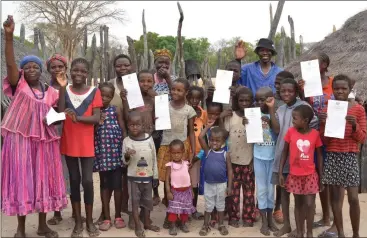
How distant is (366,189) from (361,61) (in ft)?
8.15

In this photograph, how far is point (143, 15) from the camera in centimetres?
1242

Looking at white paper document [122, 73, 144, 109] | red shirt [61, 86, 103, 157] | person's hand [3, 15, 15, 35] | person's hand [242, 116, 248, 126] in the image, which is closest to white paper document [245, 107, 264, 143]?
person's hand [242, 116, 248, 126]

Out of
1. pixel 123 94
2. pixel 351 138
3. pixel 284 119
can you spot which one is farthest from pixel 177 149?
pixel 351 138

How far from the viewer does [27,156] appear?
3.93 meters

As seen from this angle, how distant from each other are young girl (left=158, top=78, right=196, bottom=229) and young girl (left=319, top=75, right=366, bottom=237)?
1.47m

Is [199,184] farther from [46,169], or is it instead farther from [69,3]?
[69,3]

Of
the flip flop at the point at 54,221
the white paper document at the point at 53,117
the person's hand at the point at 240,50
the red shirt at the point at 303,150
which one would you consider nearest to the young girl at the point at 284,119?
the red shirt at the point at 303,150

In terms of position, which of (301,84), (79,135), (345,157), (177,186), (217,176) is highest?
(301,84)

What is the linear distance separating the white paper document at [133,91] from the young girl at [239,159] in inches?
38.1

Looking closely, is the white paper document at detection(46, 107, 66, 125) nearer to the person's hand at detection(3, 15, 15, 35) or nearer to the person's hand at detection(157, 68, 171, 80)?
the person's hand at detection(3, 15, 15, 35)

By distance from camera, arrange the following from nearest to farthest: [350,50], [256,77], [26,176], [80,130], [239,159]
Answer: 1. [26,176]
2. [80,130]
3. [239,159]
4. [256,77]
5. [350,50]

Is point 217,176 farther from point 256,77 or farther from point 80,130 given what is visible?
point 80,130

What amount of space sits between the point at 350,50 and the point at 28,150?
6801 millimetres

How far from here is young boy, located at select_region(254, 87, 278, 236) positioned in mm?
4371
